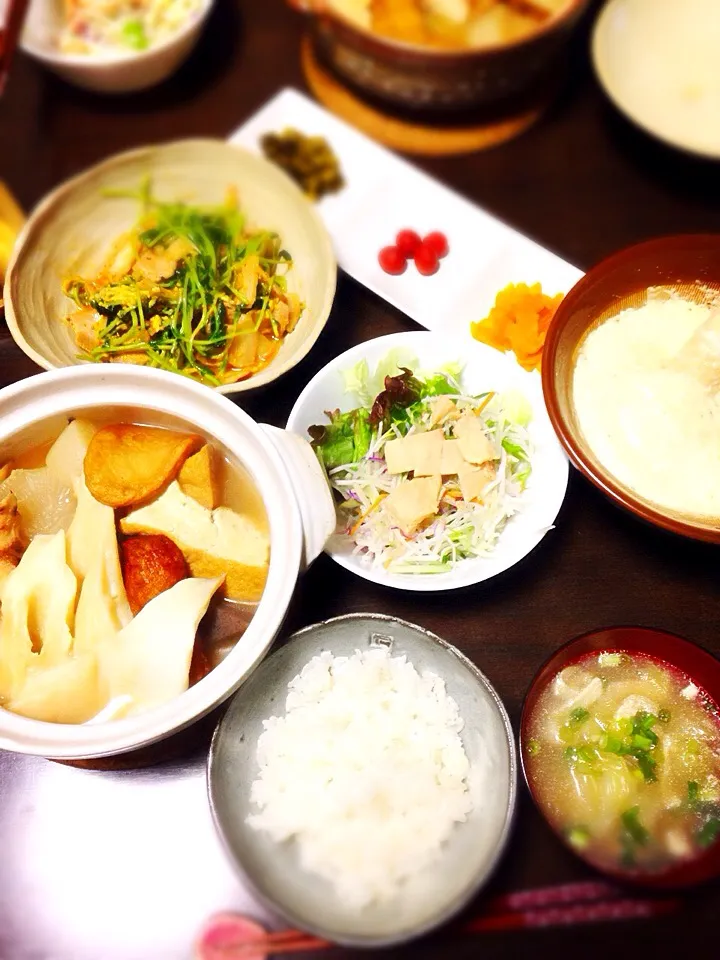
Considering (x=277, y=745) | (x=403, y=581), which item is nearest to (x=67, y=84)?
(x=403, y=581)

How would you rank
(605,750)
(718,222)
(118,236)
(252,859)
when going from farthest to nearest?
(718,222), (118,236), (605,750), (252,859)

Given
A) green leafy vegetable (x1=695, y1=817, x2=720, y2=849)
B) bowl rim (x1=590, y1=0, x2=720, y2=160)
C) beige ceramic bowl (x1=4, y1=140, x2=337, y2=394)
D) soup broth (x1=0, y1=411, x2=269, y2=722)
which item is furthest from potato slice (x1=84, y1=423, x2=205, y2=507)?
bowl rim (x1=590, y1=0, x2=720, y2=160)

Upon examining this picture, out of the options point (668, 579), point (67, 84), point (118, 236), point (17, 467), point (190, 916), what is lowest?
point (190, 916)

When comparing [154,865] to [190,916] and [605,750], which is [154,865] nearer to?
[190,916]

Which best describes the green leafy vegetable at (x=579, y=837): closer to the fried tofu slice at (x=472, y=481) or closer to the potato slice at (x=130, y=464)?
the fried tofu slice at (x=472, y=481)

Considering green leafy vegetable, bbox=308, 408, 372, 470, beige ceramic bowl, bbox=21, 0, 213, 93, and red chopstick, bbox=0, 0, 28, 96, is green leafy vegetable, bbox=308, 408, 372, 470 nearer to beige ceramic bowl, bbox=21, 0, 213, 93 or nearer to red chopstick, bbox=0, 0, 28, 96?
beige ceramic bowl, bbox=21, 0, 213, 93

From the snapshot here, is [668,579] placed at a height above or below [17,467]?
below

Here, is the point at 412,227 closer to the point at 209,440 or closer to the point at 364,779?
the point at 209,440
